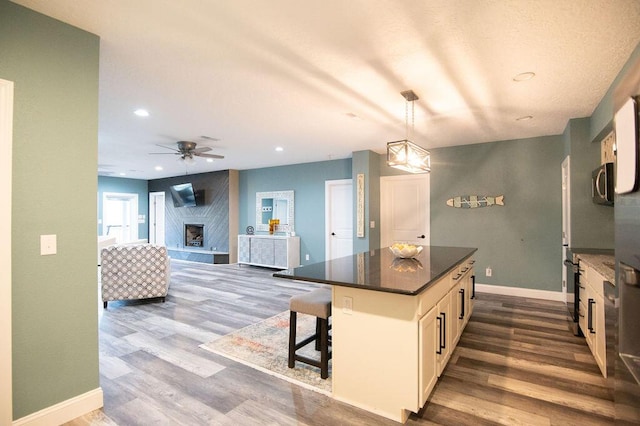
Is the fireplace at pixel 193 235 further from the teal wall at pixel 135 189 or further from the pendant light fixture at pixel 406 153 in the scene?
the pendant light fixture at pixel 406 153

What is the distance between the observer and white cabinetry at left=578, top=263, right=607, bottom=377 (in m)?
2.38

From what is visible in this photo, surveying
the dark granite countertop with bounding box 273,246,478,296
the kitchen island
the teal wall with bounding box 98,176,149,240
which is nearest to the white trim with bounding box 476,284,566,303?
the dark granite countertop with bounding box 273,246,478,296

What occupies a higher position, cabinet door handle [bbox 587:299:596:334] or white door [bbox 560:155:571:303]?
white door [bbox 560:155:571:303]

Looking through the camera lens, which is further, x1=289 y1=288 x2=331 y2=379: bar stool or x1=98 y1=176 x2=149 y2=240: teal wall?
x1=98 y1=176 x2=149 y2=240: teal wall

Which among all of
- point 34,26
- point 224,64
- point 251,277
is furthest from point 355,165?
point 34,26

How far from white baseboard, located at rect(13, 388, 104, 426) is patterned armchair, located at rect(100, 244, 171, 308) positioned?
2.71 m

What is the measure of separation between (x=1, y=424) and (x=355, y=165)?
533 centimetres

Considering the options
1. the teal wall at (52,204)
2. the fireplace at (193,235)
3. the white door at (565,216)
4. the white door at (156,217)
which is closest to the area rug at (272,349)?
the teal wall at (52,204)

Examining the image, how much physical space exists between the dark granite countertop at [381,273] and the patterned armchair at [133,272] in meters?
3.20

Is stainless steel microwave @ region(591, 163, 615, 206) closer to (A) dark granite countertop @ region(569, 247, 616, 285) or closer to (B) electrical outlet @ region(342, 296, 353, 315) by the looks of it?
(A) dark granite countertop @ region(569, 247, 616, 285)

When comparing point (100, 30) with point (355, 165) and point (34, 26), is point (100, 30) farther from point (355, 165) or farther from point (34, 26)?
point (355, 165)

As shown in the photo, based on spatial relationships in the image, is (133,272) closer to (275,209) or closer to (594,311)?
(275,209)

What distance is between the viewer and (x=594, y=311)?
2.60 m

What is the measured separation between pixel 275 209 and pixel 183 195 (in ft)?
9.64
